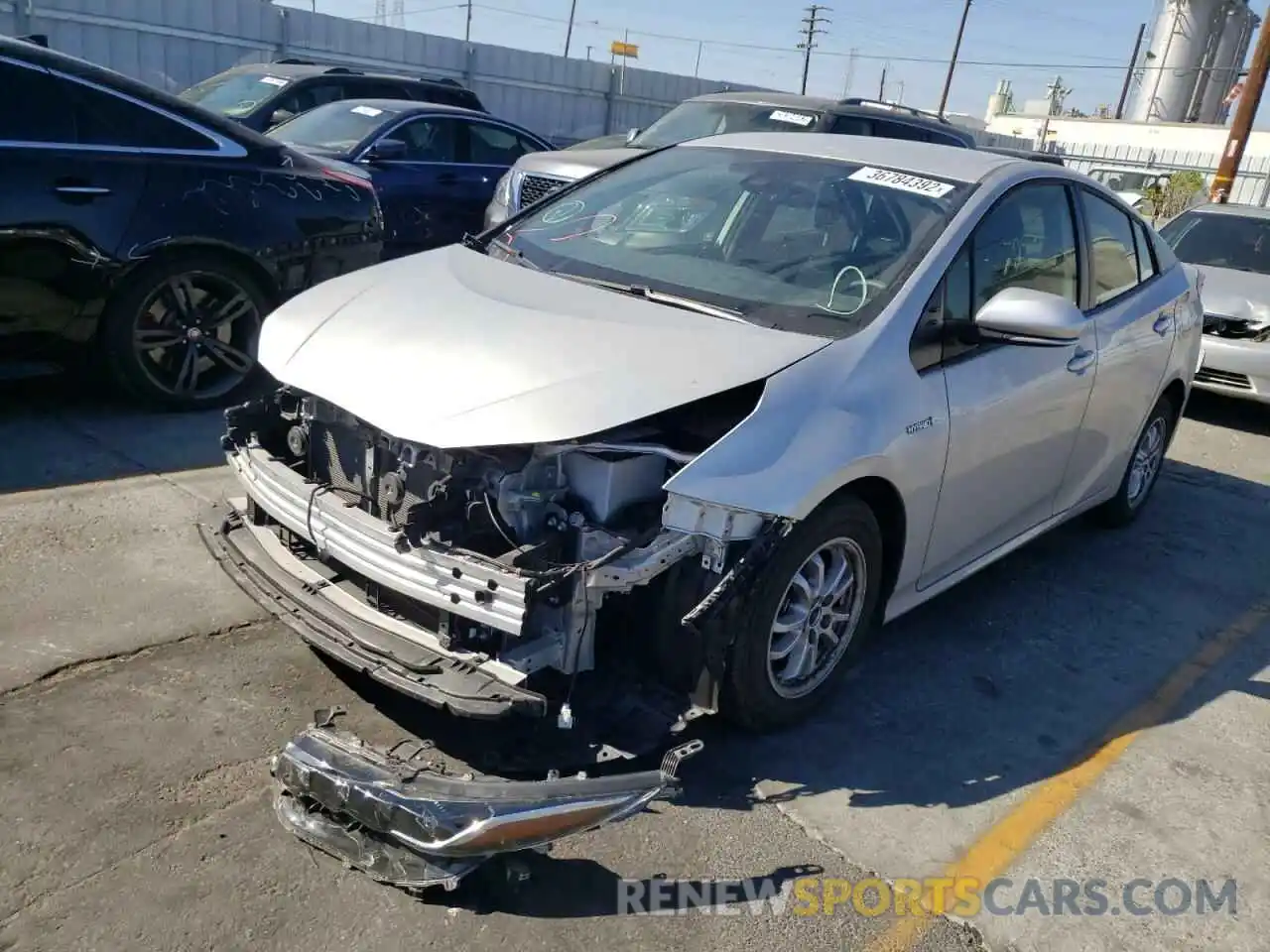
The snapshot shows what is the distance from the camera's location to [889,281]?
362 centimetres

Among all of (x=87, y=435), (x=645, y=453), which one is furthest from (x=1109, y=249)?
(x=87, y=435)

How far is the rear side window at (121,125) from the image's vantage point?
5.30 m

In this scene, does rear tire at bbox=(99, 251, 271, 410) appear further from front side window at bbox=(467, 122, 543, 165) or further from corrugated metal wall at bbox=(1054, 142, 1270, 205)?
corrugated metal wall at bbox=(1054, 142, 1270, 205)

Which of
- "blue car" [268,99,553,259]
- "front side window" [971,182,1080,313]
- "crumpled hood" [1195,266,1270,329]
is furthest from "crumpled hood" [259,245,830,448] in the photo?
"crumpled hood" [1195,266,1270,329]

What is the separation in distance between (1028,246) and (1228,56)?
195 feet

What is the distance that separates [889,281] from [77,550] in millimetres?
3244

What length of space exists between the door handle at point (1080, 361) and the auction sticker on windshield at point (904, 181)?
93 centimetres

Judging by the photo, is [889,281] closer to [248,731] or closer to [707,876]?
[707,876]

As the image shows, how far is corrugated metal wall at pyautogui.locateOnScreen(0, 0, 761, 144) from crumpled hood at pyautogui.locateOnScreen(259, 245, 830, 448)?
15.6 meters

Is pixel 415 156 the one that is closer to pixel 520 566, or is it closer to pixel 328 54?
pixel 520 566

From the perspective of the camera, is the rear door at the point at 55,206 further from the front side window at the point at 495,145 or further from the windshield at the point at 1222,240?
the windshield at the point at 1222,240

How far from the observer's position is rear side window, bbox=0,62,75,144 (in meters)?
5.07

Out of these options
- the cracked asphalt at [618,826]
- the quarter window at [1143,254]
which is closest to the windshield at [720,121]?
the quarter window at [1143,254]

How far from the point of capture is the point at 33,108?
5.15 metres
